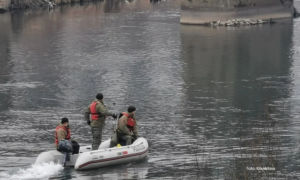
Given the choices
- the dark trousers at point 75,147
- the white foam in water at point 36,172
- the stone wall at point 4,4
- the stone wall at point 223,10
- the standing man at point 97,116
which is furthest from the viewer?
the stone wall at point 4,4

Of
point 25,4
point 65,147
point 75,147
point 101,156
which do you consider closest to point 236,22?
point 25,4

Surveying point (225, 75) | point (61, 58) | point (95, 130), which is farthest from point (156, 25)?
point (95, 130)

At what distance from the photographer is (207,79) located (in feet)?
160

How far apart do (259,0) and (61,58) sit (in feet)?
102

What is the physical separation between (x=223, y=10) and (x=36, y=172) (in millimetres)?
58109

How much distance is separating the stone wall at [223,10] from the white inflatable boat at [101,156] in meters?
54.3

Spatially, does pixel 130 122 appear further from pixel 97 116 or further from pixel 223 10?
pixel 223 10

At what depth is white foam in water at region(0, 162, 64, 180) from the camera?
25375 millimetres

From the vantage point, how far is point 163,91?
146 feet

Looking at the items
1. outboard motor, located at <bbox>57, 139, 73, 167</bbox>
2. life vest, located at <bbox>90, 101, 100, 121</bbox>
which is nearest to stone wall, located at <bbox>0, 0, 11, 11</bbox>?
life vest, located at <bbox>90, 101, 100, 121</bbox>

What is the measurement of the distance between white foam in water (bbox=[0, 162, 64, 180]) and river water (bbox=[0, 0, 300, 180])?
35 mm

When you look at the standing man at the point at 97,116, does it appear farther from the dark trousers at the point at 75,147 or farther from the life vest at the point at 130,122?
the dark trousers at the point at 75,147

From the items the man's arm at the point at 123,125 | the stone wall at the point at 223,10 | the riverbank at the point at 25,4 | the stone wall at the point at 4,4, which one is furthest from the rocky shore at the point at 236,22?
the man's arm at the point at 123,125

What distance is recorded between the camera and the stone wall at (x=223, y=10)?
266 feet
